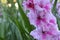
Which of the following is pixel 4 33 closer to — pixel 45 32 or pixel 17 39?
pixel 17 39

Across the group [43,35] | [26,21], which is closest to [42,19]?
[43,35]

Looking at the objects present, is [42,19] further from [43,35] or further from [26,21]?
[26,21]

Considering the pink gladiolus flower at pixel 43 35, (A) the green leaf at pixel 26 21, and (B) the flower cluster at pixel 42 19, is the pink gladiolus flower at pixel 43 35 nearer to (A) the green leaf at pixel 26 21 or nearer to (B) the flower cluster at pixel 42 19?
(B) the flower cluster at pixel 42 19

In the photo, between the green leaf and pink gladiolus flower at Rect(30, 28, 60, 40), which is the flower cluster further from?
the green leaf

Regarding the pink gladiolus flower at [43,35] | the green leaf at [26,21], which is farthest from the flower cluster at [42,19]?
the green leaf at [26,21]

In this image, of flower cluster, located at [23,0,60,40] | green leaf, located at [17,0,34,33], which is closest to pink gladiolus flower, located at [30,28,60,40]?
flower cluster, located at [23,0,60,40]

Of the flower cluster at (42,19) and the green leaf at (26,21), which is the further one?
the green leaf at (26,21)

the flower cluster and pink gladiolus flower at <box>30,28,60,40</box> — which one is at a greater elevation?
the flower cluster

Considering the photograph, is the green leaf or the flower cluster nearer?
the flower cluster

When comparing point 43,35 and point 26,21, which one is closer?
point 43,35
